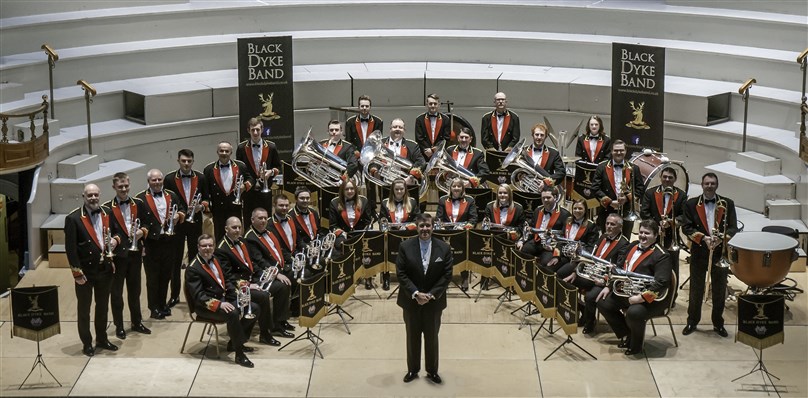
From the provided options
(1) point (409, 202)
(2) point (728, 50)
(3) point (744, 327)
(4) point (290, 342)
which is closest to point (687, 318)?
(3) point (744, 327)

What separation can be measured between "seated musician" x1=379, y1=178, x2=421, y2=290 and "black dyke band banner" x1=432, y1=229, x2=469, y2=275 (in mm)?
331

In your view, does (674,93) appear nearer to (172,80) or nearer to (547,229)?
(547,229)

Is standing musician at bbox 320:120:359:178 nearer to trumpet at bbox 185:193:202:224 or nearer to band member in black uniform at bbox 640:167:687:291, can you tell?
trumpet at bbox 185:193:202:224

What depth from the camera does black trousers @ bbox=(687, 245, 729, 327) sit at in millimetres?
12062

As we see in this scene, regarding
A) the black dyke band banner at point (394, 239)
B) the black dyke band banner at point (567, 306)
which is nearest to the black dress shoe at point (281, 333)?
the black dyke band banner at point (394, 239)

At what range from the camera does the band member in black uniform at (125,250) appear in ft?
38.7

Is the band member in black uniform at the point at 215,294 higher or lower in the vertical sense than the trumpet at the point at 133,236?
lower

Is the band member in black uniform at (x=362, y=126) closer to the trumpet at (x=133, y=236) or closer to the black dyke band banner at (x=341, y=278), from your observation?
the black dyke band banner at (x=341, y=278)

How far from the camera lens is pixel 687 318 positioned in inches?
487

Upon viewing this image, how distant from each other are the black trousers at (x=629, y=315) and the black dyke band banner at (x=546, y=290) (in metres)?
0.42

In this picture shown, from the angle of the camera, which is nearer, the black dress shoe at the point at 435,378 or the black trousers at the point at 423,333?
the black trousers at the point at 423,333

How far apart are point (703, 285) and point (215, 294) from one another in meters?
4.39

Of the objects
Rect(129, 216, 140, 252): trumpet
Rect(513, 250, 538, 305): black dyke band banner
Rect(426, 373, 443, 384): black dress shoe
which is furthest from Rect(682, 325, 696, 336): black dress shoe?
Rect(129, 216, 140, 252): trumpet

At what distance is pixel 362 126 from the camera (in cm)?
1448
